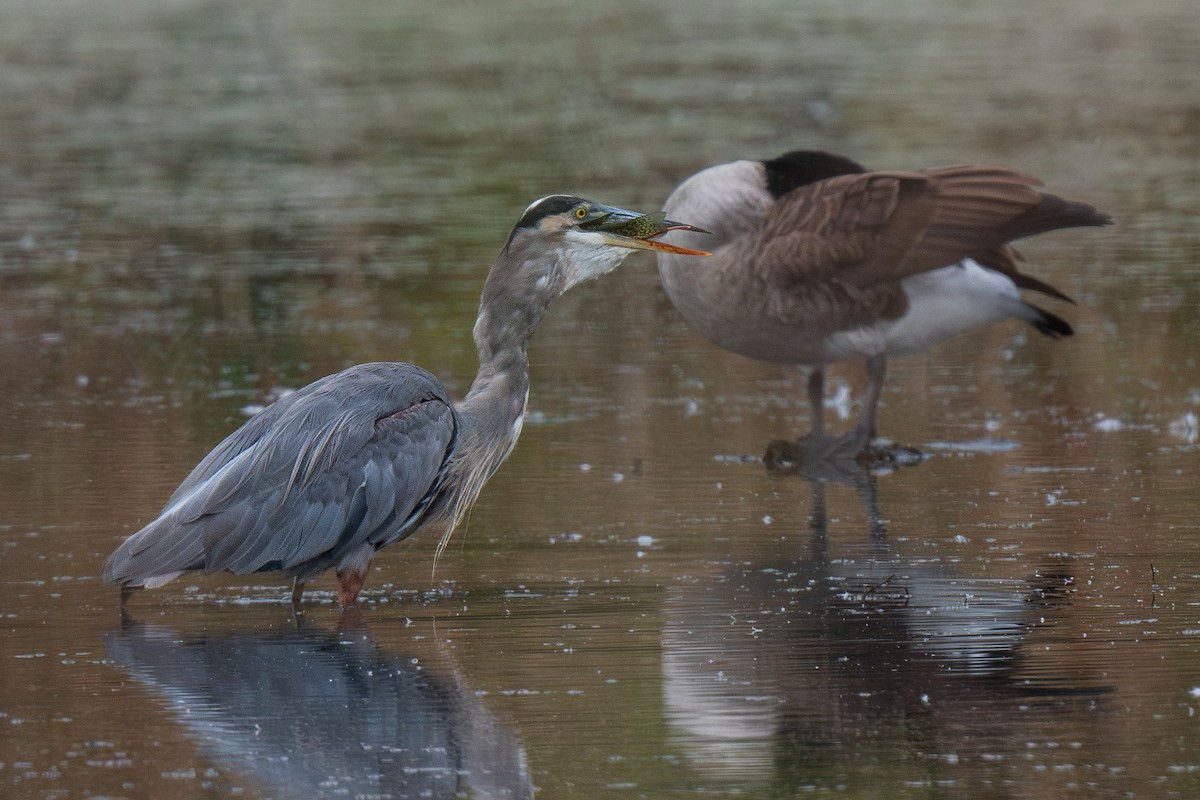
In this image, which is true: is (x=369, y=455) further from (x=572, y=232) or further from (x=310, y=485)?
(x=572, y=232)

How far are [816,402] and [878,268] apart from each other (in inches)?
26.6

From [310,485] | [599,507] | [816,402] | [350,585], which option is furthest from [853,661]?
[816,402]

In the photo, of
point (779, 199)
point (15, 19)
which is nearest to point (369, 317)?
point (779, 199)

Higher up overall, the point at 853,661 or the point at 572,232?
the point at 572,232

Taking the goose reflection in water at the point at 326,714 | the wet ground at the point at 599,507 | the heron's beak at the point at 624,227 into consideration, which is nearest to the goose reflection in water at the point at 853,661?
the wet ground at the point at 599,507

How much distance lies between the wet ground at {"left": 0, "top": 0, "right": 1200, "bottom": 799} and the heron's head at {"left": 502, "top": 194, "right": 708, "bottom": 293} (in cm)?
105

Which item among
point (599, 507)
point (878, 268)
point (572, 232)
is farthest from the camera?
point (878, 268)

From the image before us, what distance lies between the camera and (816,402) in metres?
8.98

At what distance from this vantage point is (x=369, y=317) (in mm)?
11625

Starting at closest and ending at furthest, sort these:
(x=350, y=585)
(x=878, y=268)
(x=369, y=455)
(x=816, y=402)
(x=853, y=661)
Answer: (x=853, y=661), (x=350, y=585), (x=369, y=455), (x=878, y=268), (x=816, y=402)

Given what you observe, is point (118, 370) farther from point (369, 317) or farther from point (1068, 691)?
point (1068, 691)

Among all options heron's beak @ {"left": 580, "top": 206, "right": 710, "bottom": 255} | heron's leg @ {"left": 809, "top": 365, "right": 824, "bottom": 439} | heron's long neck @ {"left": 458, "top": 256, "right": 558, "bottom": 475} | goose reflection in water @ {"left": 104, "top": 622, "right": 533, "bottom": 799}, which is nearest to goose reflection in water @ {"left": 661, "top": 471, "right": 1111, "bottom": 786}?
goose reflection in water @ {"left": 104, "top": 622, "right": 533, "bottom": 799}

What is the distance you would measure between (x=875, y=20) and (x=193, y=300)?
67.7 ft

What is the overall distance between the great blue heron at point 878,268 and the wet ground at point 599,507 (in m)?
0.44
